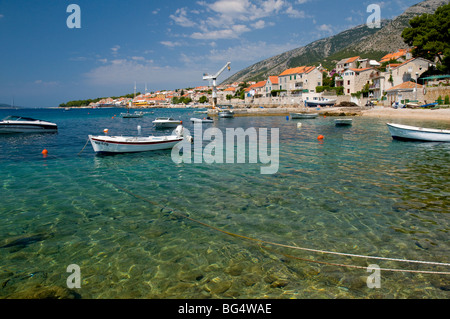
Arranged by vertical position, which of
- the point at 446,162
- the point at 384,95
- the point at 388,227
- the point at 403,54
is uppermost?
the point at 403,54

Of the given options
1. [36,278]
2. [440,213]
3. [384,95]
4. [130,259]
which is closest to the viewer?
[36,278]

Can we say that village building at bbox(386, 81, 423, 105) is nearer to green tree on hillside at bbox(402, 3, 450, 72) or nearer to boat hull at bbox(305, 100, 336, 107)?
green tree on hillside at bbox(402, 3, 450, 72)

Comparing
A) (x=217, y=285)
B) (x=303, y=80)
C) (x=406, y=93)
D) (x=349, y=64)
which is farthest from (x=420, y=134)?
(x=349, y=64)

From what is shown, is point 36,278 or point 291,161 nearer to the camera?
point 36,278

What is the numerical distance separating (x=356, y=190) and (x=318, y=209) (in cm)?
273

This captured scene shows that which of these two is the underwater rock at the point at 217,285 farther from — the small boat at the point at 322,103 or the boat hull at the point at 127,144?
the small boat at the point at 322,103

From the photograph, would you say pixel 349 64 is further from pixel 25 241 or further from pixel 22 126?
pixel 25 241

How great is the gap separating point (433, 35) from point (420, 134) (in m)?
52.2

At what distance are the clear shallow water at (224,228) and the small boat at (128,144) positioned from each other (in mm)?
4659

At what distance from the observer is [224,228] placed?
23.6ft

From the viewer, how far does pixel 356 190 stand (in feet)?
33.0

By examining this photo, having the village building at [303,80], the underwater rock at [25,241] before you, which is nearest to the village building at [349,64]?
the village building at [303,80]

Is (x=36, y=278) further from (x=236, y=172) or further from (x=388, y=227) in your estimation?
(x=236, y=172)
